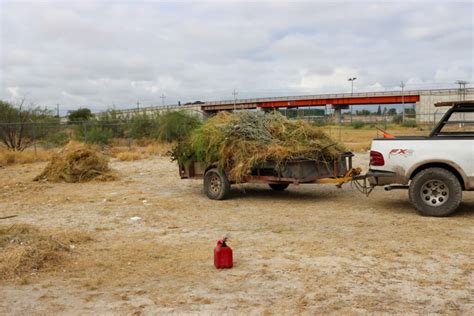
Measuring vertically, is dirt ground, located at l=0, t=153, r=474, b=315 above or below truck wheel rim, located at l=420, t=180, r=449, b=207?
below

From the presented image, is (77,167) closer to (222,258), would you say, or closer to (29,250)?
(29,250)

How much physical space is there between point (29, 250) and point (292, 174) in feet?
18.5

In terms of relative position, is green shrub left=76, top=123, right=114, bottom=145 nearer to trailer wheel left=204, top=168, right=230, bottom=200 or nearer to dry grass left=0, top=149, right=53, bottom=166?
dry grass left=0, top=149, right=53, bottom=166

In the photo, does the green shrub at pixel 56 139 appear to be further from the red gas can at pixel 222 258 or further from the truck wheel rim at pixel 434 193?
the red gas can at pixel 222 258

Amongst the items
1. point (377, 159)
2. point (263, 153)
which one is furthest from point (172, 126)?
point (377, 159)

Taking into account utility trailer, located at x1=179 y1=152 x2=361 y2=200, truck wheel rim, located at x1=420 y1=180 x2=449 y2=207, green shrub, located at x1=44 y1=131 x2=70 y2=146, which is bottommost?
truck wheel rim, located at x1=420 y1=180 x2=449 y2=207

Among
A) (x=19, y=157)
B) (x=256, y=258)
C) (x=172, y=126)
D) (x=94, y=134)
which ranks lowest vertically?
(x=256, y=258)

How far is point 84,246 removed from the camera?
7.22 meters

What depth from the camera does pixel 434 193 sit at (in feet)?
29.0

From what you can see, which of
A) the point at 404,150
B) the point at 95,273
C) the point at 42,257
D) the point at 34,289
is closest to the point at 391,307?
the point at 95,273

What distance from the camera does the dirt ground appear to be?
16.0 feet

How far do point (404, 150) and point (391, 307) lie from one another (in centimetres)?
484

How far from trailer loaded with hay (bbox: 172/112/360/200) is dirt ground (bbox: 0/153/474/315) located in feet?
1.88

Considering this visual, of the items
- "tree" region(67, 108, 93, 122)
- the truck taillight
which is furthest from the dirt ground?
"tree" region(67, 108, 93, 122)
